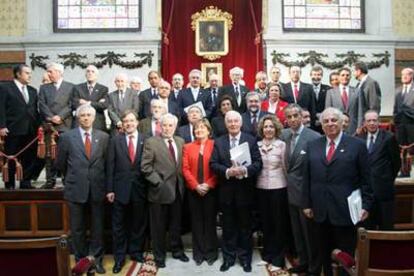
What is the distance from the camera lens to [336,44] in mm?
9211

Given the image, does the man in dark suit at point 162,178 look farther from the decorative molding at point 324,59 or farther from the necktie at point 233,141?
the decorative molding at point 324,59

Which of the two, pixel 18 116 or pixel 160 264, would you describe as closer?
pixel 160 264

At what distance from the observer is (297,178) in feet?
14.9

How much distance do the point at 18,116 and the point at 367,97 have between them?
12.7ft

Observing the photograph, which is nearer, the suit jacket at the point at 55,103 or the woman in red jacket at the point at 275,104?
the woman in red jacket at the point at 275,104

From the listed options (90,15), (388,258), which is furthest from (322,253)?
(90,15)

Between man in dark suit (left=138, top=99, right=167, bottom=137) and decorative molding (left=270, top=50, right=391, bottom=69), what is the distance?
416 cm

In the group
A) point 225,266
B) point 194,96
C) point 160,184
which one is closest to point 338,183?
point 225,266

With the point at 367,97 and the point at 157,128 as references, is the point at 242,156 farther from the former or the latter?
the point at 367,97

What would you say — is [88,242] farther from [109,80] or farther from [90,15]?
[90,15]

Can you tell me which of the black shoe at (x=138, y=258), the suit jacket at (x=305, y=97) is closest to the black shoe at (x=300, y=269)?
the black shoe at (x=138, y=258)

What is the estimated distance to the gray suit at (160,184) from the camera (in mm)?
4891

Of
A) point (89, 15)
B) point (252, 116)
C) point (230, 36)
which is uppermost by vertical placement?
point (89, 15)

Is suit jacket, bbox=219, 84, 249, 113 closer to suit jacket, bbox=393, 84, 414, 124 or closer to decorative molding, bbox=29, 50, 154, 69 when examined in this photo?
suit jacket, bbox=393, 84, 414, 124
